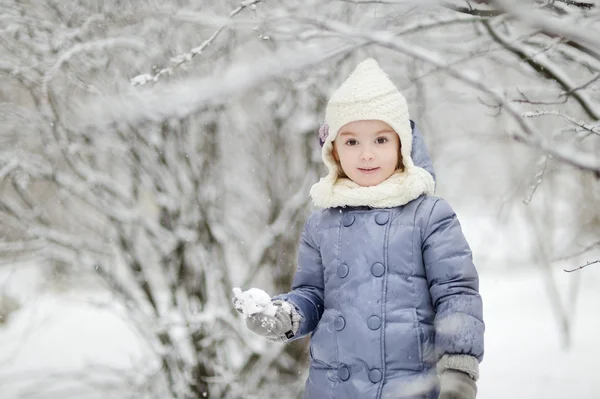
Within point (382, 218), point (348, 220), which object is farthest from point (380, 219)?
point (348, 220)

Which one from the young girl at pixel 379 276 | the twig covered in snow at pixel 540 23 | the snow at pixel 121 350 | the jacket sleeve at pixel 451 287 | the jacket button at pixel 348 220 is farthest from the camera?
the snow at pixel 121 350

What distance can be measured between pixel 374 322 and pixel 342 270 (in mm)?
198

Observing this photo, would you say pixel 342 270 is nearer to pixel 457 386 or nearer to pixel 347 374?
pixel 347 374

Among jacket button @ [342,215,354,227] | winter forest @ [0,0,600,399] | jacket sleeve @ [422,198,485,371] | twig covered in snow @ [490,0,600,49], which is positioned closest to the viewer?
twig covered in snow @ [490,0,600,49]

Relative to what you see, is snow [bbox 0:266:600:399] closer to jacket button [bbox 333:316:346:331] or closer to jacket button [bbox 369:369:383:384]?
jacket button [bbox 333:316:346:331]

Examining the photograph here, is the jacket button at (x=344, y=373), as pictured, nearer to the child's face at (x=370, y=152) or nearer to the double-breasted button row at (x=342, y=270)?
the double-breasted button row at (x=342, y=270)

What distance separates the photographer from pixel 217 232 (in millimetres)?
3959

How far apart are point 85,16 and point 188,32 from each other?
62 centimetres

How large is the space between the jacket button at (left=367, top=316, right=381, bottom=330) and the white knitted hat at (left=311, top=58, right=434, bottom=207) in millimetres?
358

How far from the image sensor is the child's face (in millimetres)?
1972

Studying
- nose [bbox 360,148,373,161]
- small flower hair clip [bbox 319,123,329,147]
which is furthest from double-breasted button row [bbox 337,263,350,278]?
small flower hair clip [bbox 319,123,329,147]

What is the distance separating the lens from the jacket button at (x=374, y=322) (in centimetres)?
179

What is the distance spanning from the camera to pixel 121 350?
5121mm

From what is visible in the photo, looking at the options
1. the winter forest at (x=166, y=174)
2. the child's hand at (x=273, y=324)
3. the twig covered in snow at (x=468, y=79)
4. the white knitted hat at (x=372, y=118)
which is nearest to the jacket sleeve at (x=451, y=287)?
the white knitted hat at (x=372, y=118)
